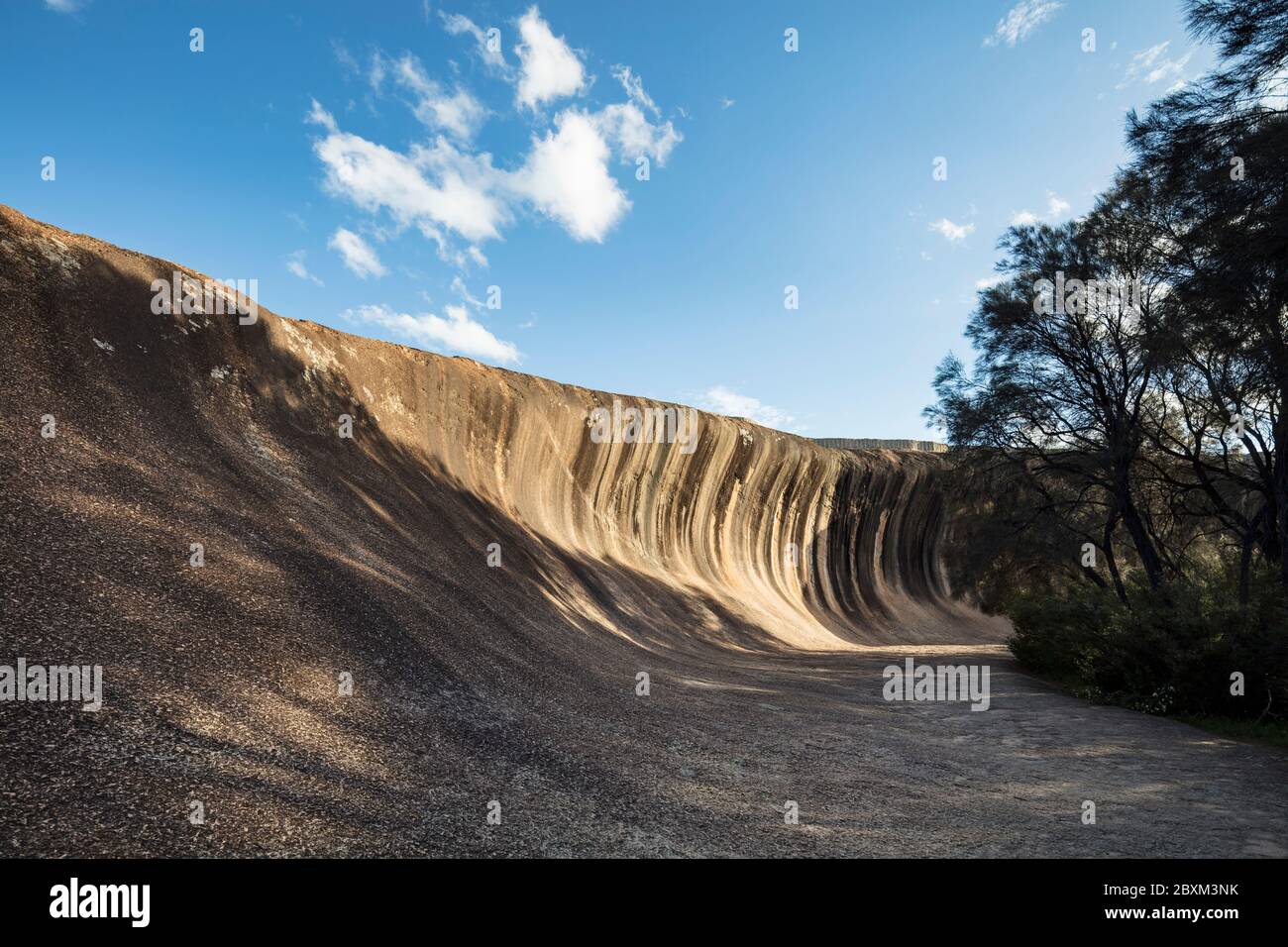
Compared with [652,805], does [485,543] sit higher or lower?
higher

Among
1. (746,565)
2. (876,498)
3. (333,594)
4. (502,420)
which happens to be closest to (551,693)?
(333,594)

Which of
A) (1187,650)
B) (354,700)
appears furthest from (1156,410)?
(354,700)

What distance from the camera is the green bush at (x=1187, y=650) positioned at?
27.2 ft

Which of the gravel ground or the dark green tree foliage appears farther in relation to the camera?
the dark green tree foliage

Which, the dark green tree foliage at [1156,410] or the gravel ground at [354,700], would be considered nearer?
the gravel ground at [354,700]

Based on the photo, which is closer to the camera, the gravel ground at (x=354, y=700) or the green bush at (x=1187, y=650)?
the gravel ground at (x=354, y=700)

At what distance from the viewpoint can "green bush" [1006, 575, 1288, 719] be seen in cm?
828

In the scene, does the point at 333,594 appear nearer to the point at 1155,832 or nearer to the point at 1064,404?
the point at 1155,832

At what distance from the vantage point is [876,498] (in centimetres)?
3328

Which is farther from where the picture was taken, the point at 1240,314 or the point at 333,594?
the point at 1240,314

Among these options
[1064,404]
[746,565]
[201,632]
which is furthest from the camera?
[746,565]

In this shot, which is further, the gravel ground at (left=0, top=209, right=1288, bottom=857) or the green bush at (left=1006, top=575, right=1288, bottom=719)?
the green bush at (left=1006, top=575, right=1288, bottom=719)

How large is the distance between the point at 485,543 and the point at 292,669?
7.26m
